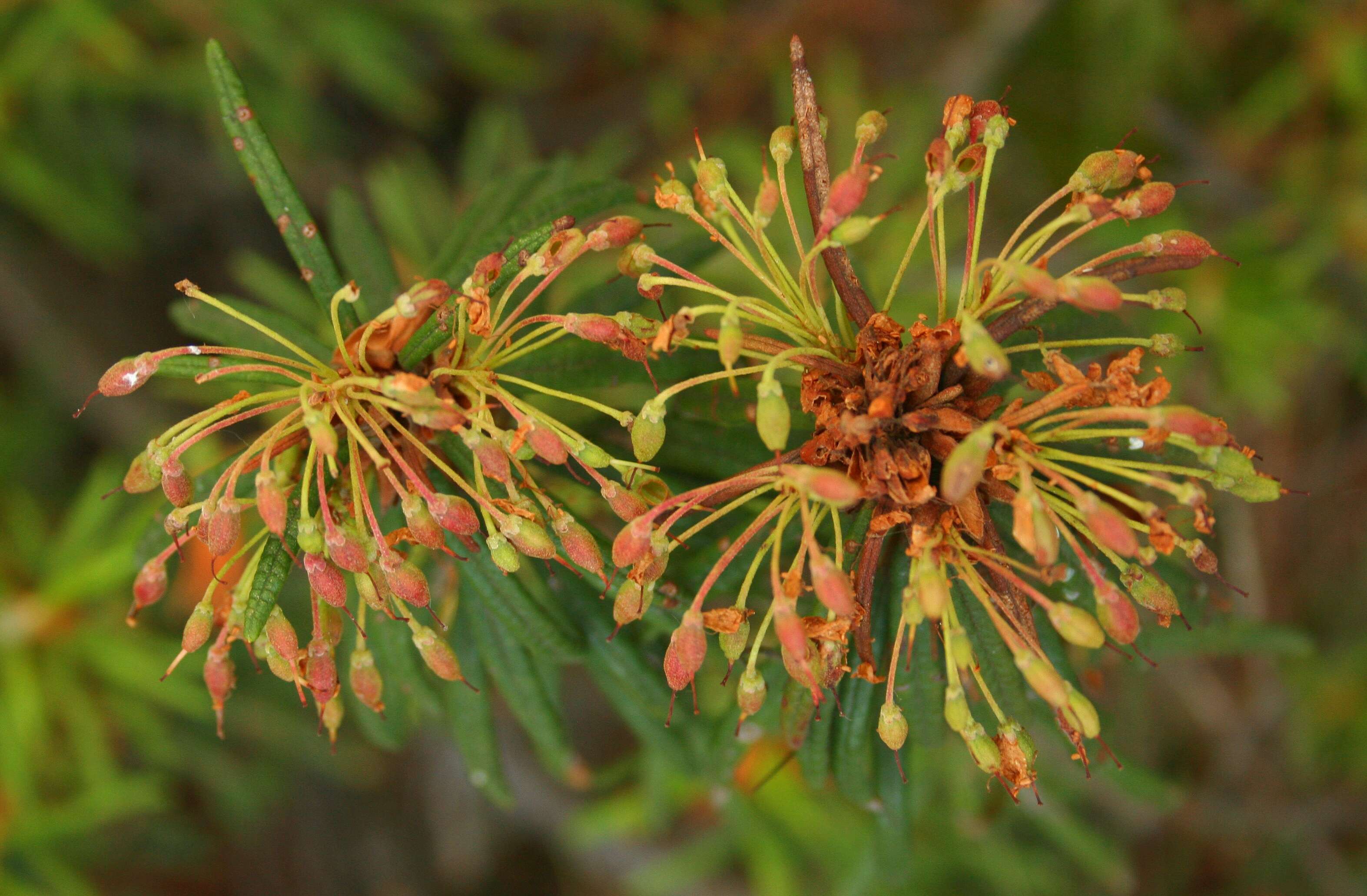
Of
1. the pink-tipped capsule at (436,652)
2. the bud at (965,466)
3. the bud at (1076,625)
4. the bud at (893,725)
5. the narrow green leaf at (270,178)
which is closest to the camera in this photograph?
the bud at (965,466)

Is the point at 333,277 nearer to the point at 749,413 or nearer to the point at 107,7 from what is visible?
the point at 749,413

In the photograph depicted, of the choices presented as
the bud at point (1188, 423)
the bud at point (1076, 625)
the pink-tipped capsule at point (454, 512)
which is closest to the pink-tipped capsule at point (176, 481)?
the pink-tipped capsule at point (454, 512)

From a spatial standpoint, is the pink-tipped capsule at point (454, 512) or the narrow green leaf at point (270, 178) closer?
the pink-tipped capsule at point (454, 512)

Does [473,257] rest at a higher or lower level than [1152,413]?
higher

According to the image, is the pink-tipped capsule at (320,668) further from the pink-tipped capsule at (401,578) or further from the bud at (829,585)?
the bud at (829,585)

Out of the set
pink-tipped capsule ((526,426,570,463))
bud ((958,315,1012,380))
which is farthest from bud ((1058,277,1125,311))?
pink-tipped capsule ((526,426,570,463))

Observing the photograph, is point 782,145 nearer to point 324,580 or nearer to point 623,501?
point 623,501

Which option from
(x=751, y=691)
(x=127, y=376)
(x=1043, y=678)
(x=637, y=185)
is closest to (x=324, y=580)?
(x=127, y=376)

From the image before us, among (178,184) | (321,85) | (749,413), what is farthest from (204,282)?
(749,413)
